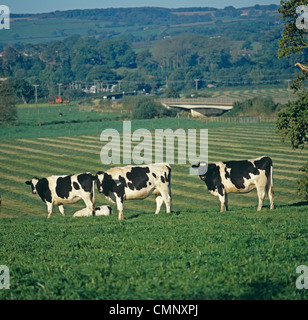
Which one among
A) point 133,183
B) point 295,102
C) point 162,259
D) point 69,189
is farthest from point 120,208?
point 295,102

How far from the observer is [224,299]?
1181 centimetres

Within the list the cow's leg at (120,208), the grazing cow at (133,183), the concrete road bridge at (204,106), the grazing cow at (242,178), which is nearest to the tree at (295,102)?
the grazing cow at (242,178)

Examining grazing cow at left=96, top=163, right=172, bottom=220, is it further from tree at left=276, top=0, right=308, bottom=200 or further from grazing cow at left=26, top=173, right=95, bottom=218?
tree at left=276, top=0, right=308, bottom=200

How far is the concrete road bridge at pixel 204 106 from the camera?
125m

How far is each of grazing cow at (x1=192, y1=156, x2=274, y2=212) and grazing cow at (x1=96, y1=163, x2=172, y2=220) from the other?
6.83 ft

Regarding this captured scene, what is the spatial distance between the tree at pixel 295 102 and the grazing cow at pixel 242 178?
173 inches

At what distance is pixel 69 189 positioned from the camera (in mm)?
27141

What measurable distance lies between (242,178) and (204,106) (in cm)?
10395

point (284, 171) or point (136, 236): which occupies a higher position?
point (136, 236)

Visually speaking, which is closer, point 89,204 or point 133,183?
point 133,183

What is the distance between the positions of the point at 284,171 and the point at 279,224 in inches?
1238

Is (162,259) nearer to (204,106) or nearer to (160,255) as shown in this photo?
(160,255)
